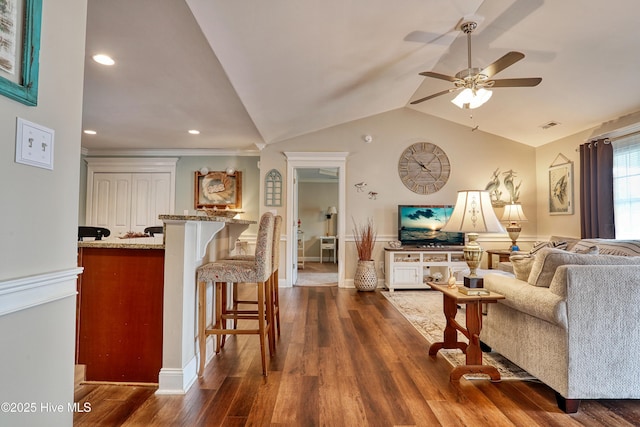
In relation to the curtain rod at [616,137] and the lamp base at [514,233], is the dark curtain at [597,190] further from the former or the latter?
Result: the lamp base at [514,233]

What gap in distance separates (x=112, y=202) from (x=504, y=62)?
6.46m

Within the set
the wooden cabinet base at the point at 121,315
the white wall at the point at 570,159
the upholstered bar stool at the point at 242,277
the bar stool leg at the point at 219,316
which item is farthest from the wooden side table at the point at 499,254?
the wooden cabinet base at the point at 121,315

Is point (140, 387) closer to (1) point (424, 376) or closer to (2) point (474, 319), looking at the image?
(1) point (424, 376)

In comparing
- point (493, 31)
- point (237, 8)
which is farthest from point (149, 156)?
point (493, 31)

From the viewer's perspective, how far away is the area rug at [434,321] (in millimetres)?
2207

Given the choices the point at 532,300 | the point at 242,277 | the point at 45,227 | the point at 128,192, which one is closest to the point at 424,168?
the point at 532,300

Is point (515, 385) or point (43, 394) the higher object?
point (43, 394)

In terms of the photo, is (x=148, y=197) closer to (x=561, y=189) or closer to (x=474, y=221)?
(x=474, y=221)

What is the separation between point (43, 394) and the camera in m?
0.87

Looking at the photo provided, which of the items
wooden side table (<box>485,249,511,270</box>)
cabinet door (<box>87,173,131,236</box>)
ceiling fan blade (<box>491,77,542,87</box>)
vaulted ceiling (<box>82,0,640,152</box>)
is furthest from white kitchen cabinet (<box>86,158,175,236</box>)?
wooden side table (<box>485,249,511,270</box>)

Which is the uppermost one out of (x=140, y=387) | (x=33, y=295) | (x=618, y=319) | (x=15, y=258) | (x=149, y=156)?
(x=149, y=156)

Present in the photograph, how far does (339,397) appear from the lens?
186cm

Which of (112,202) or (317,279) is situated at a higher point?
(112,202)

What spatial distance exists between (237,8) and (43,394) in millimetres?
2348
